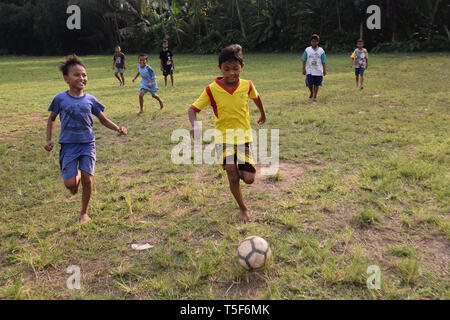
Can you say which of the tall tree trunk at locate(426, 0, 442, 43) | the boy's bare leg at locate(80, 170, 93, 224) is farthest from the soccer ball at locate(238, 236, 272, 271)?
the tall tree trunk at locate(426, 0, 442, 43)

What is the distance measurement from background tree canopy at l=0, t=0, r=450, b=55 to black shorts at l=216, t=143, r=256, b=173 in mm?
22107

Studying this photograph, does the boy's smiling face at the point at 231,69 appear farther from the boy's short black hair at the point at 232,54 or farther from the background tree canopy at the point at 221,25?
the background tree canopy at the point at 221,25

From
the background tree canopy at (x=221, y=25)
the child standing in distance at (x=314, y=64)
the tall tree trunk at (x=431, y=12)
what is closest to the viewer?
the child standing in distance at (x=314, y=64)

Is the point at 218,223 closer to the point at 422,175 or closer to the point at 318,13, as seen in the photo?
the point at 422,175

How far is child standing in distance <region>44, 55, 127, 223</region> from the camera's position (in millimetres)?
3727

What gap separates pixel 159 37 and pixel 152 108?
24.8 meters

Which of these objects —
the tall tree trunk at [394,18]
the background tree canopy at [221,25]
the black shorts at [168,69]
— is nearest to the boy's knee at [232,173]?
the black shorts at [168,69]

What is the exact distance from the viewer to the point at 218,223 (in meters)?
3.73

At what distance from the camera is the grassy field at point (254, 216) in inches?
109

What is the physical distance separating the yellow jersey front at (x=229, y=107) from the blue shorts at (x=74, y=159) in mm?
1299

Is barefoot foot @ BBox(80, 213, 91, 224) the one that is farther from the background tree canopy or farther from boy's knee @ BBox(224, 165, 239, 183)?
the background tree canopy

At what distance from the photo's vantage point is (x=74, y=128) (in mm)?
3773

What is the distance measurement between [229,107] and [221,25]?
2851 centimetres

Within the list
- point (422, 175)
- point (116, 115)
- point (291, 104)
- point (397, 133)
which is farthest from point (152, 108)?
point (422, 175)
